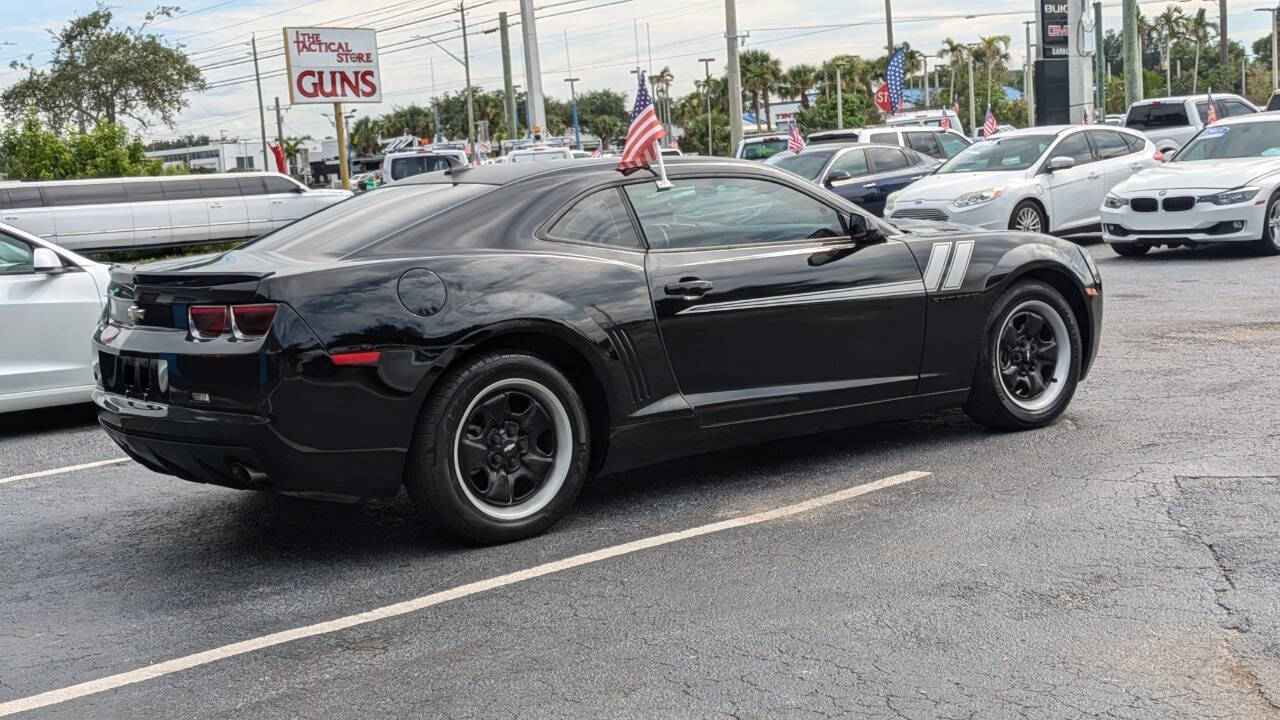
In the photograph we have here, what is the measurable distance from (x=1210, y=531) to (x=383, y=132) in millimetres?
128926

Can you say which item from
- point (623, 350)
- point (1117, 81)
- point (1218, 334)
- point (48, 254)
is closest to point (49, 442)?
point (48, 254)

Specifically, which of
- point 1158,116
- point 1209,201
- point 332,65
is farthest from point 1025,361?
point 332,65

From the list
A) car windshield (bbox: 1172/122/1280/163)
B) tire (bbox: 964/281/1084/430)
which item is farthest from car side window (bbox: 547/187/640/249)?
car windshield (bbox: 1172/122/1280/163)

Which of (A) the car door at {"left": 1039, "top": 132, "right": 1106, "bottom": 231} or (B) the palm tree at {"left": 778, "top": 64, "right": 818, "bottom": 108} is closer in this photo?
(A) the car door at {"left": 1039, "top": 132, "right": 1106, "bottom": 231}

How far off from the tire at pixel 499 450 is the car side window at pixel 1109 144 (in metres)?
13.8

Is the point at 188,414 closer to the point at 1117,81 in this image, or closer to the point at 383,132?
the point at 1117,81

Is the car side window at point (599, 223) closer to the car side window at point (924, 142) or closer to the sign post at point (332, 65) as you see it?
the car side window at point (924, 142)

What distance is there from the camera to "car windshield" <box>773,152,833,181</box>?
2022cm

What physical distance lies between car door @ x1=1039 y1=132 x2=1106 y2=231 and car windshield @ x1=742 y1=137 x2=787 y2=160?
1261 centimetres

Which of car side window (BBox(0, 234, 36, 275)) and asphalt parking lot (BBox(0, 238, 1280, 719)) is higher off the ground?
car side window (BBox(0, 234, 36, 275))

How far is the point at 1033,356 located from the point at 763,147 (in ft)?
80.6

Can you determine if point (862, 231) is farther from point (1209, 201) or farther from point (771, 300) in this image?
point (1209, 201)

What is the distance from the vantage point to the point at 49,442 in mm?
7848

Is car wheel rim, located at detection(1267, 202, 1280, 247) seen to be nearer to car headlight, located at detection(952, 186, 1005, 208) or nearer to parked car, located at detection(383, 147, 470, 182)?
car headlight, located at detection(952, 186, 1005, 208)
